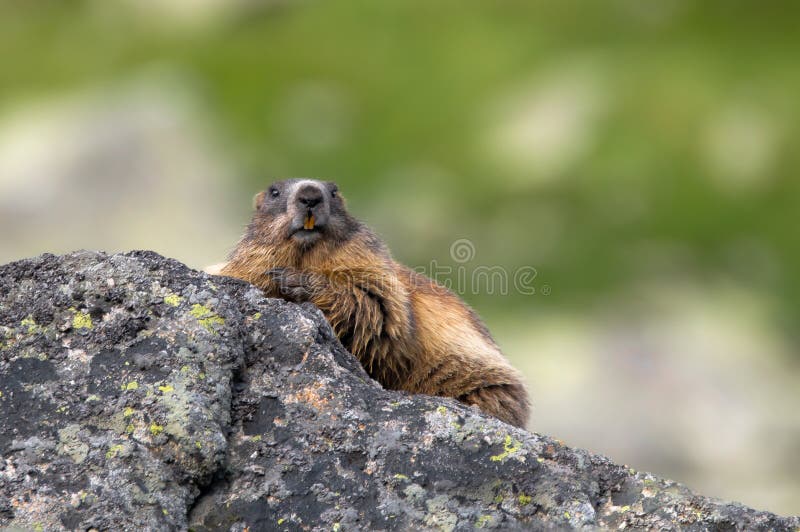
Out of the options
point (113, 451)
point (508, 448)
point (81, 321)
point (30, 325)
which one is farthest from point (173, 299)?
point (508, 448)

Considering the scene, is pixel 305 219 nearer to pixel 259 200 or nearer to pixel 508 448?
pixel 259 200

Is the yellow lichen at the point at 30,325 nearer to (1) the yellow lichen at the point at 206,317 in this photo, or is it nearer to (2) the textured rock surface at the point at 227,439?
(2) the textured rock surface at the point at 227,439

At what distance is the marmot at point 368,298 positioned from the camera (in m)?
8.52

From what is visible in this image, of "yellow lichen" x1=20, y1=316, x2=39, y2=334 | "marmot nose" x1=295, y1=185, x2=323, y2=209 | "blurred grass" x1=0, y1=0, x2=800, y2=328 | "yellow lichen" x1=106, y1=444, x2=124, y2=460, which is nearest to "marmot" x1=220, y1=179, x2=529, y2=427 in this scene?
"marmot nose" x1=295, y1=185, x2=323, y2=209

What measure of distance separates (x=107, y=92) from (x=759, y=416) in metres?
20.4

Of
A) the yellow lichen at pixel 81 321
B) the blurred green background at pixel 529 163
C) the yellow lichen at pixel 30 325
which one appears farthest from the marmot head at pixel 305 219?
the blurred green background at pixel 529 163

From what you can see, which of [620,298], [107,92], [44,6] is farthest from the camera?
[44,6]

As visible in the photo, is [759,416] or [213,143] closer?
[759,416]

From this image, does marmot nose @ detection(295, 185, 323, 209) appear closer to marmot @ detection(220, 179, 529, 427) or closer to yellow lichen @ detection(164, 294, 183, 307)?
marmot @ detection(220, 179, 529, 427)

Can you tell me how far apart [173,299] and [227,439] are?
36.4 inches

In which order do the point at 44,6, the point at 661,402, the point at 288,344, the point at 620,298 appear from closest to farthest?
the point at 288,344, the point at 661,402, the point at 620,298, the point at 44,6

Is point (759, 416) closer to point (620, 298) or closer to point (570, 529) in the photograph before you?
point (620, 298)

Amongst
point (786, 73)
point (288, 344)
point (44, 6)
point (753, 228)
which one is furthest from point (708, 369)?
point (44, 6)

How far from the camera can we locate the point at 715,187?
1164 inches
